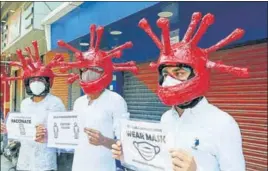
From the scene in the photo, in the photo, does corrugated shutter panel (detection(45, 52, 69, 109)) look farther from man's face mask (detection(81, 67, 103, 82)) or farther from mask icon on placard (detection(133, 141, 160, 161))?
mask icon on placard (detection(133, 141, 160, 161))

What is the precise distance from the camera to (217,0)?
3.51 m

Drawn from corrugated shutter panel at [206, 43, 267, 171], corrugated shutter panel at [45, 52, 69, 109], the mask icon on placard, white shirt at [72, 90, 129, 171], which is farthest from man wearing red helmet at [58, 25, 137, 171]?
corrugated shutter panel at [45, 52, 69, 109]

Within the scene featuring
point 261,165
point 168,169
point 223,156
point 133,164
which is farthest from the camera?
point 261,165

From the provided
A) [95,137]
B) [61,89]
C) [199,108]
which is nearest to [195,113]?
[199,108]

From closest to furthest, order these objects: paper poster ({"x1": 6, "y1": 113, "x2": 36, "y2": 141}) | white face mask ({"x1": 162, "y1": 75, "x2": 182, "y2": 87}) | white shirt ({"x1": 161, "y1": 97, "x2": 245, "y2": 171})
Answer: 1. white shirt ({"x1": 161, "y1": 97, "x2": 245, "y2": 171})
2. white face mask ({"x1": 162, "y1": 75, "x2": 182, "y2": 87})
3. paper poster ({"x1": 6, "y1": 113, "x2": 36, "y2": 141})

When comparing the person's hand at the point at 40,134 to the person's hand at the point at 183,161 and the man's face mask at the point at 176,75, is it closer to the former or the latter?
the man's face mask at the point at 176,75

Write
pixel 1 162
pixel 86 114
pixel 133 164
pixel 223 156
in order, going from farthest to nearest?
pixel 1 162 → pixel 86 114 → pixel 133 164 → pixel 223 156

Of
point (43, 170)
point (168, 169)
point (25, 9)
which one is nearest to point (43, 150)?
point (43, 170)

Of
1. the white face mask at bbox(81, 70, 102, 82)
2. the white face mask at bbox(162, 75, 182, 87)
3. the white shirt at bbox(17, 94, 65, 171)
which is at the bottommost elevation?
the white shirt at bbox(17, 94, 65, 171)

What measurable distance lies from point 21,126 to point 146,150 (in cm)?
217

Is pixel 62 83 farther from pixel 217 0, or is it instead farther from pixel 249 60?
pixel 217 0

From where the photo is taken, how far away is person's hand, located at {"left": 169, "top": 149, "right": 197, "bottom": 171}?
182cm

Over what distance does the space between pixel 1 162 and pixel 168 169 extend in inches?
289

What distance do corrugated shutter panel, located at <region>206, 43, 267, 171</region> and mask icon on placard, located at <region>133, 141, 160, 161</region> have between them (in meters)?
2.43
